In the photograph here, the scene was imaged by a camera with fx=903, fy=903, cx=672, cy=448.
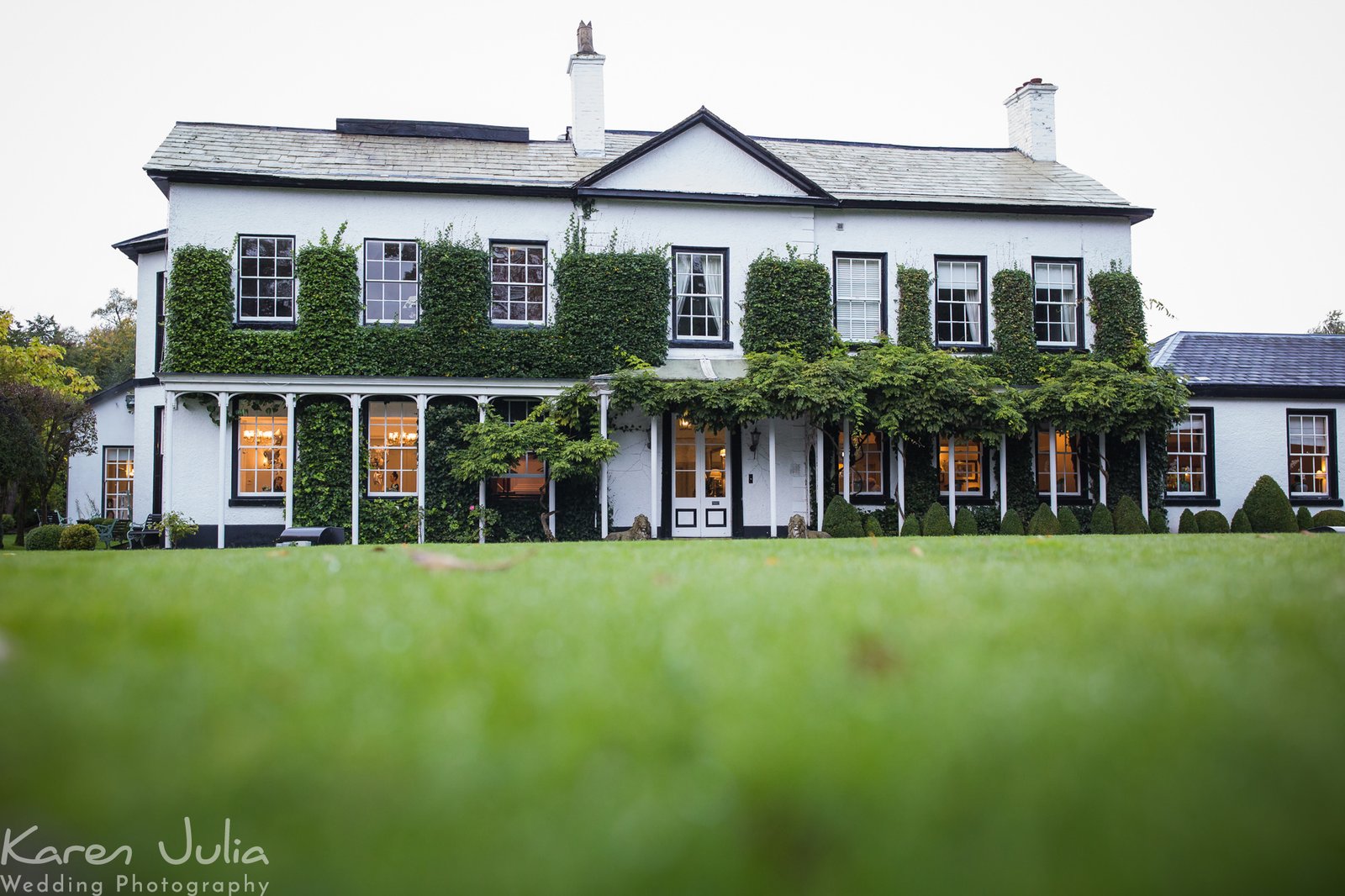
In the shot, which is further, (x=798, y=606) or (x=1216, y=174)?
(x=1216, y=174)

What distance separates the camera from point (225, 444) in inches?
692

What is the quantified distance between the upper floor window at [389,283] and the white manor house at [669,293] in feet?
0.14

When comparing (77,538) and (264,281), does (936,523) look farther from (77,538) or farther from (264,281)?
(77,538)

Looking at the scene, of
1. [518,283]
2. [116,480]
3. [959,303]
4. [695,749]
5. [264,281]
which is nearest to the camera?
[695,749]

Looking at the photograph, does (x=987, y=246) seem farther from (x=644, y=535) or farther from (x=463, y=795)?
(x=463, y=795)

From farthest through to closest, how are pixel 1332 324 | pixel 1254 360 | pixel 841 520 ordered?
pixel 1332 324 < pixel 1254 360 < pixel 841 520

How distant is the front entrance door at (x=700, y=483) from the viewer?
19.0 meters

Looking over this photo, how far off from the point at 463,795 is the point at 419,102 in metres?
51.1

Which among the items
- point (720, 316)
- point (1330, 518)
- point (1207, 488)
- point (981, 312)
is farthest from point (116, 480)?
point (1330, 518)

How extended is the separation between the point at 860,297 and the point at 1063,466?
6.04 meters

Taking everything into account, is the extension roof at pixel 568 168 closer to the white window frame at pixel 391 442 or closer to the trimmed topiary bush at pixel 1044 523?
the white window frame at pixel 391 442

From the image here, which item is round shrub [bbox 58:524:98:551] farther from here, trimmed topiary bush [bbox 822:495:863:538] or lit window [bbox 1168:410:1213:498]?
lit window [bbox 1168:410:1213:498]

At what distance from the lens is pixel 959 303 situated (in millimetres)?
20516

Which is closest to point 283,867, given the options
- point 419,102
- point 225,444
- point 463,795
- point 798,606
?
point 463,795
